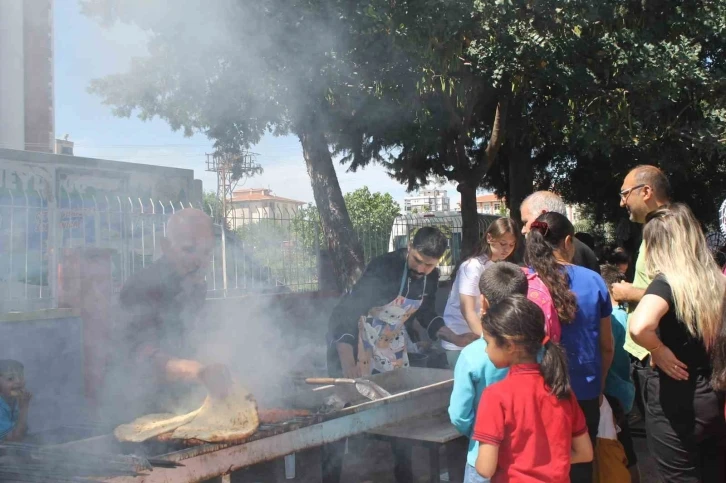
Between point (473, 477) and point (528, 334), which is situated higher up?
point (528, 334)

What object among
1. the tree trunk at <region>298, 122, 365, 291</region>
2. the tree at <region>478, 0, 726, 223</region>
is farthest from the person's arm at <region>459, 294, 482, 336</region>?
the tree trunk at <region>298, 122, 365, 291</region>

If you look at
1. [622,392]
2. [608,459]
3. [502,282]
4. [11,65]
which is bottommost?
[608,459]

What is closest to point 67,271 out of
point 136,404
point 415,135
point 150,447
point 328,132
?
point 136,404

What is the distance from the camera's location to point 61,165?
6.39 meters

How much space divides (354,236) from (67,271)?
3.83m

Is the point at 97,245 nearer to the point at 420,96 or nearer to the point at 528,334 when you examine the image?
the point at 420,96

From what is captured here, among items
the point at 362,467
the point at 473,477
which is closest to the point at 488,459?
the point at 473,477

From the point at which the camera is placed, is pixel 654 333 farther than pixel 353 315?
No

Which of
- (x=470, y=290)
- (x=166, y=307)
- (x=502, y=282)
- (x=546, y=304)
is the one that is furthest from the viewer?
(x=470, y=290)

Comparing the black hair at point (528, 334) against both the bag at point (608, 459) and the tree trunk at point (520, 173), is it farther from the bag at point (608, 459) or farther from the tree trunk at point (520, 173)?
the tree trunk at point (520, 173)

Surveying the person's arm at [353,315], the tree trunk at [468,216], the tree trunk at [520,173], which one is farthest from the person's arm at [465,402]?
the tree trunk at [520,173]

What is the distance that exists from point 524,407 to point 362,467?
2.58 metres

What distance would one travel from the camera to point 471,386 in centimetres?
232

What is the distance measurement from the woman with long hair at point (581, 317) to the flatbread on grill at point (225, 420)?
1.37m
